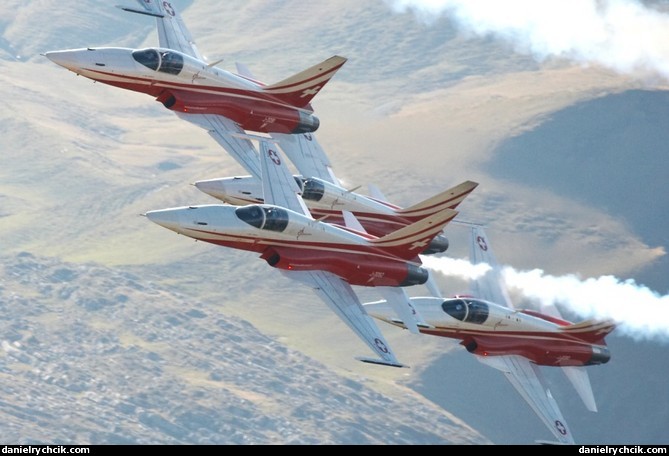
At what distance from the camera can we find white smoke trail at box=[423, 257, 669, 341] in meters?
95.6

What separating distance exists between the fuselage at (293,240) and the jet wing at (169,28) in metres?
17.3

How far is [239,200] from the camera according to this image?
94.6 metres

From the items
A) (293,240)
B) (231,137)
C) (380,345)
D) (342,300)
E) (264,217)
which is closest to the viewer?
(264,217)

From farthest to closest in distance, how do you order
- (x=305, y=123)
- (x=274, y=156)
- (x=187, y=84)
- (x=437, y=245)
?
(x=305, y=123), (x=437, y=245), (x=187, y=84), (x=274, y=156)

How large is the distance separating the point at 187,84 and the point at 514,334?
26.6m

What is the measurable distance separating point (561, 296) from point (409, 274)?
16.7m

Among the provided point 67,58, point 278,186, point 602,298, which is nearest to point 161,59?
point 67,58

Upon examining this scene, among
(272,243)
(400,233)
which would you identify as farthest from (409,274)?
(272,243)

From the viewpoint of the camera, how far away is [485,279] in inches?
3703

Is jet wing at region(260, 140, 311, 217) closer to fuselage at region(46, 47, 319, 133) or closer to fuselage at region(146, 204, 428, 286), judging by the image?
fuselage at region(146, 204, 428, 286)

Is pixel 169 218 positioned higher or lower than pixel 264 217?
higher

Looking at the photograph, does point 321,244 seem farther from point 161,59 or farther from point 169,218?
point 161,59

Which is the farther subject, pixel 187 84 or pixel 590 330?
pixel 590 330

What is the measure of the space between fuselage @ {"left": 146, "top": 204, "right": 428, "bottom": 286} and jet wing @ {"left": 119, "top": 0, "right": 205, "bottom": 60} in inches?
681
